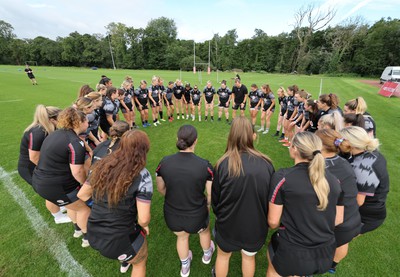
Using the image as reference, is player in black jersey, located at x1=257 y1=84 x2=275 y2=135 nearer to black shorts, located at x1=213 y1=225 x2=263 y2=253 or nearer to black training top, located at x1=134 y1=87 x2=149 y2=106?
black training top, located at x1=134 y1=87 x2=149 y2=106

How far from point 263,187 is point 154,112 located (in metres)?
8.17

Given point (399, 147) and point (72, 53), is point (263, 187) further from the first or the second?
point (72, 53)

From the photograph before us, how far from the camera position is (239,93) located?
900 centimetres

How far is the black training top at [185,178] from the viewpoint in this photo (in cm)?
218

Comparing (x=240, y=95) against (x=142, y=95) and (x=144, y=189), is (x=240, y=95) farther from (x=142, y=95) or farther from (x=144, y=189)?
(x=144, y=189)

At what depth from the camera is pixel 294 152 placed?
196 cm

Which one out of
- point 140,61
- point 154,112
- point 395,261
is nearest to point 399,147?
point 395,261

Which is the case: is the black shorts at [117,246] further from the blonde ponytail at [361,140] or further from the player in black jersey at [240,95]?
the player in black jersey at [240,95]

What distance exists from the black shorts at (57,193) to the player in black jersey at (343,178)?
3373mm

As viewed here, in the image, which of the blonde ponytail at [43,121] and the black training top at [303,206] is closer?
the black training top at [303,206]

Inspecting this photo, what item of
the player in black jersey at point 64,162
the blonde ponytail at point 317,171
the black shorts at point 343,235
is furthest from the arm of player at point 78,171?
the black shorts at point 343,235

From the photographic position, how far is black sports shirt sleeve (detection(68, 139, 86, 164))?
256cm

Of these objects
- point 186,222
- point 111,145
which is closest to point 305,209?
point 186,222

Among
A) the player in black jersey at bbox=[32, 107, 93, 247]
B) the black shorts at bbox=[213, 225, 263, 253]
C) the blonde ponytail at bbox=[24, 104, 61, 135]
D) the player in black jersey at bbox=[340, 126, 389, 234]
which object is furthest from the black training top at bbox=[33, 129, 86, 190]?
the player in black jersey at bbox=[340, 126, 389, 234]
